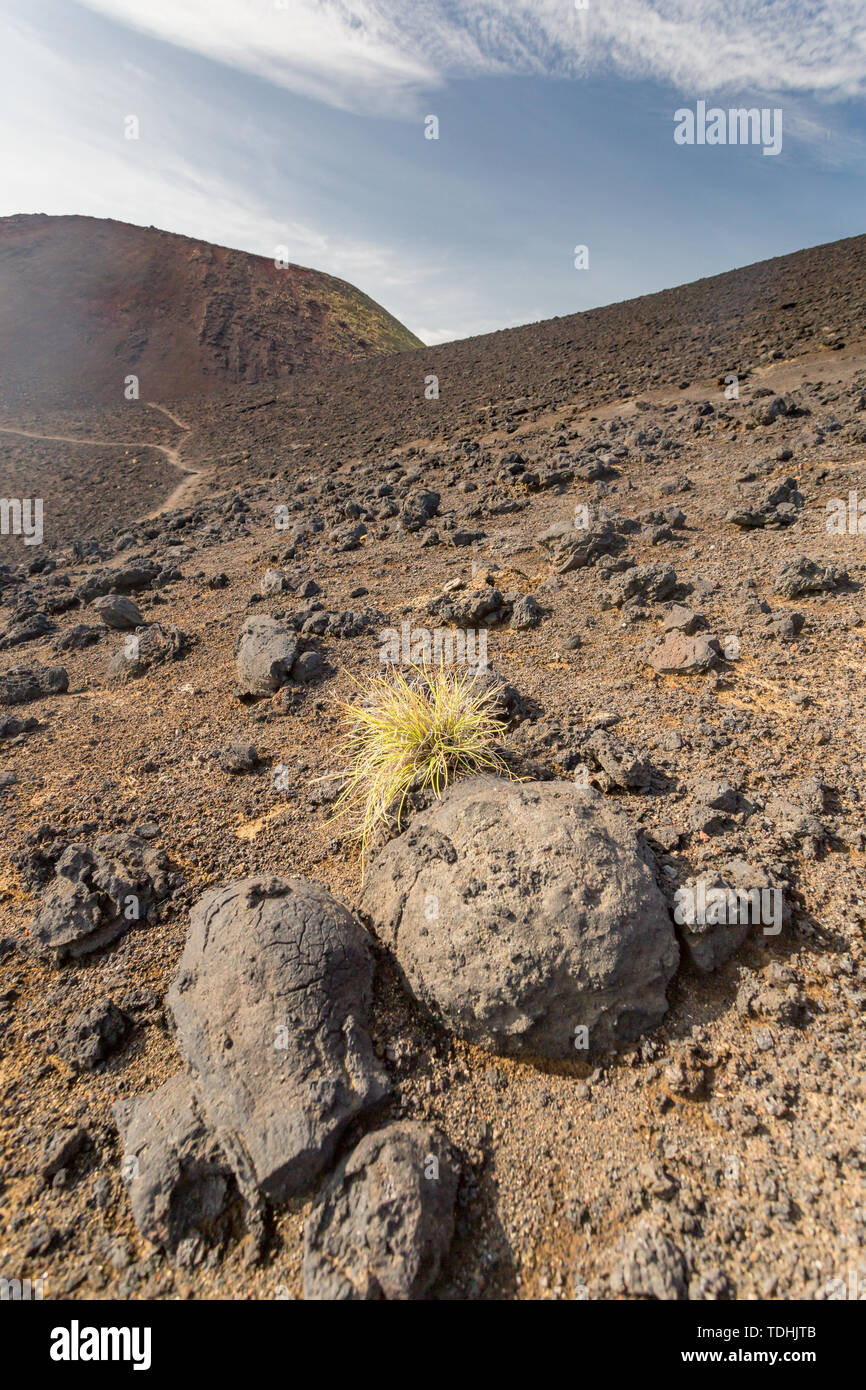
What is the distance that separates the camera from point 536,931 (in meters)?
2.24

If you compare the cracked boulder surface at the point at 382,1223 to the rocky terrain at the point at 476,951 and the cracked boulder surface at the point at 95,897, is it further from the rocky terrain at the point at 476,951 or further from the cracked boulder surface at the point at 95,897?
the cracked boulder surface at the point at 95,897

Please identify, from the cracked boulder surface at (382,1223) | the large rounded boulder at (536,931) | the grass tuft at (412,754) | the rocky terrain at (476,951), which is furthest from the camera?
the grass tuft at (412,754)

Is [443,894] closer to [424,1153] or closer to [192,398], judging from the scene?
[424,1153]

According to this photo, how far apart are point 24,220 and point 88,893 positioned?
56212mm

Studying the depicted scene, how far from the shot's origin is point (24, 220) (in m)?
41.6

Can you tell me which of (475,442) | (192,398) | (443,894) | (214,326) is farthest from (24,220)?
(443,894)

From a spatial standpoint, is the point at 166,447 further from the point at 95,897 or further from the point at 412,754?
the point at 412,754

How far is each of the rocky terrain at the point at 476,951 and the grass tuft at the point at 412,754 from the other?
0.16m

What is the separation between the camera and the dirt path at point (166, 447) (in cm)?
1398

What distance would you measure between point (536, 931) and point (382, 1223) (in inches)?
37.2

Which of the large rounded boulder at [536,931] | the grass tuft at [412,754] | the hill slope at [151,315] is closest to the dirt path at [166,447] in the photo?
the hill slope at [151,315]

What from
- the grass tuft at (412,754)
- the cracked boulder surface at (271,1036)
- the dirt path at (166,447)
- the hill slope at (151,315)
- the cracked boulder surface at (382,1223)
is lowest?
the cracked boulder surface at (382,1223)

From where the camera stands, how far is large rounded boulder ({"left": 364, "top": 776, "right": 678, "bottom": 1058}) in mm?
2197

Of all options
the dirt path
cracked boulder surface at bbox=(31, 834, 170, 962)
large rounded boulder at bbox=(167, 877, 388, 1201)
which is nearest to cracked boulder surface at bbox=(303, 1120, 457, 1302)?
large rounded boulder at bbox=(167, 877, 388, 1201)
